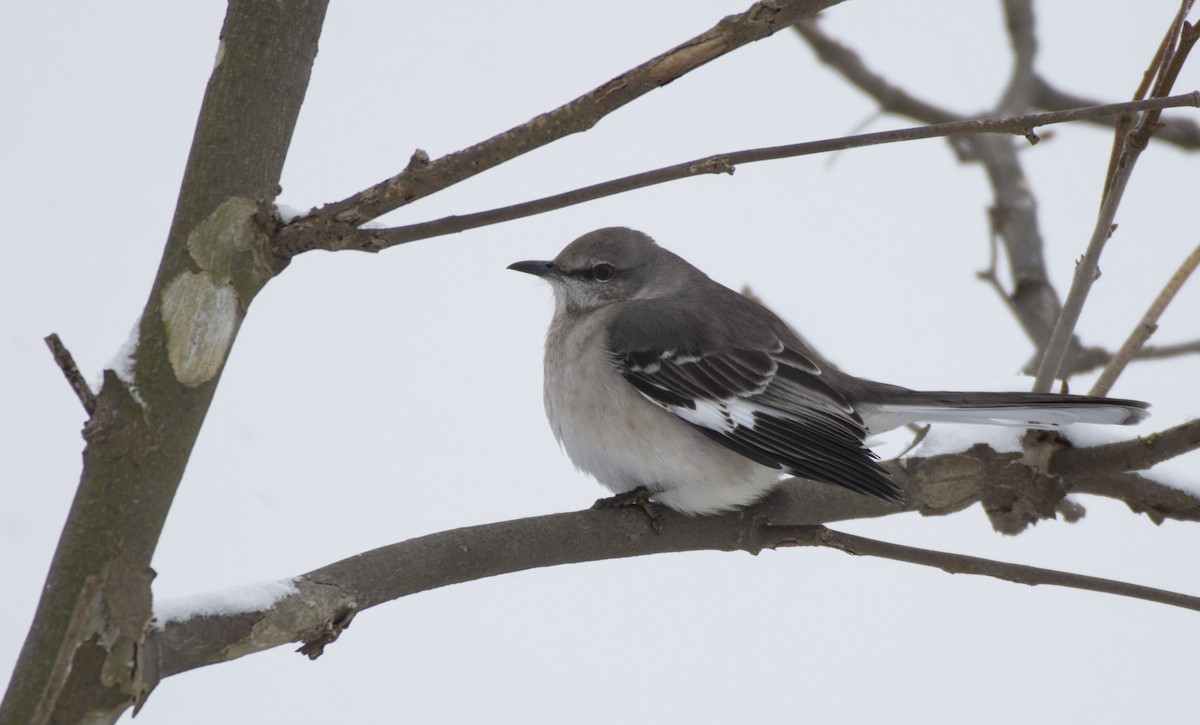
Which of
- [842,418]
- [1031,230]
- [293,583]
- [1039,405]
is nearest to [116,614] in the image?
[293,583]

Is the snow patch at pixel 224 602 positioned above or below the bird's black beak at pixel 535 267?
below

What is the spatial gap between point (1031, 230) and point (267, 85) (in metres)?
3.09

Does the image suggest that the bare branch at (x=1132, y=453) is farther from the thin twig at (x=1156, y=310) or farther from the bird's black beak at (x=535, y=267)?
the bird's black beak at (x=535, y=267)

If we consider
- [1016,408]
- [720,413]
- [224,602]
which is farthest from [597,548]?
[1016,408]

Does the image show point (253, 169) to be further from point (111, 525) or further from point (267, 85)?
point (111, 525)

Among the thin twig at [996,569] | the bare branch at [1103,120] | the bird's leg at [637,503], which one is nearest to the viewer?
the thin twig at [996,569]

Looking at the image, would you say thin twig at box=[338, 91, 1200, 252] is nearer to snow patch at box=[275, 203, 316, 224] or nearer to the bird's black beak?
snow patch at box=[275, 203, 316, 224]

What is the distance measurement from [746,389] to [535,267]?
888 mm

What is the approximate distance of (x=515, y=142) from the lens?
1.87m

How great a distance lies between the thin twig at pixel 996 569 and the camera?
2.22 meters

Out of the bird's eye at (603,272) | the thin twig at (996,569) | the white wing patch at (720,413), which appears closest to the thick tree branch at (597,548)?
the thin twig at (996,569)

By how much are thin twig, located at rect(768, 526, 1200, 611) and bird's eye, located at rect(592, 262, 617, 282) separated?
4.64 ft

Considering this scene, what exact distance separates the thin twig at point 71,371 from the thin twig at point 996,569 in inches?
62.3

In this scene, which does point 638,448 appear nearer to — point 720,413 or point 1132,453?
point 720,413
